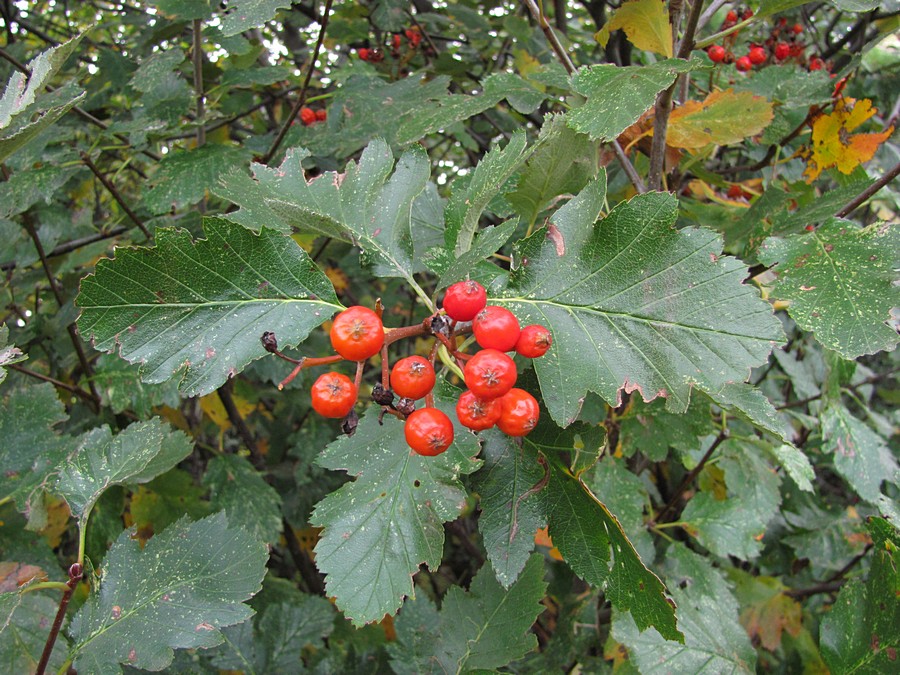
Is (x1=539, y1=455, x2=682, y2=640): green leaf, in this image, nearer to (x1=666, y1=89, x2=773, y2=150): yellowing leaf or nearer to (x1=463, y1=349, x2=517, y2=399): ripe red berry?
(x1=463, y1=349, x2=517, y2=399): ripe red berry

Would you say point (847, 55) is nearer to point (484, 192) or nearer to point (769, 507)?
point (769, 507)

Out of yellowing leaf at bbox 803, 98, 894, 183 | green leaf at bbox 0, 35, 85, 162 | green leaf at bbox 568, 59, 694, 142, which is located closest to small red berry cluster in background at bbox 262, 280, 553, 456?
green leaf at bbox 568, 59, 694, 142

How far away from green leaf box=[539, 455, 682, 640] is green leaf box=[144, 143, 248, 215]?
1.58 meters

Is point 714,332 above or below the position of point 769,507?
above

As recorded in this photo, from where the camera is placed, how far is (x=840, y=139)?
81.7 inches

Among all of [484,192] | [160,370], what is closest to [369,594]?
[160,370]

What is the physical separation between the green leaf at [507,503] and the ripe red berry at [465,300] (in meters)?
0.33

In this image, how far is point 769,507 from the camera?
2.28 meters

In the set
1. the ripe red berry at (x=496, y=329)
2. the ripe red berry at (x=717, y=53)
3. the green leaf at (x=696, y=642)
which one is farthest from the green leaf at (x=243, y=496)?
the ripe red berry at (x=717, y=53)

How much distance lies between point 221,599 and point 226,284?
806 millimetres

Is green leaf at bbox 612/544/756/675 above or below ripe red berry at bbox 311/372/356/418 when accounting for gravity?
below

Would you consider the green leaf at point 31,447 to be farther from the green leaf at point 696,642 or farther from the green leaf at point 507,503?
the green leaf at point 696,642

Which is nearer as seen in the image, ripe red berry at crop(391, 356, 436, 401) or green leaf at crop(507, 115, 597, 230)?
ripe red berry at crop(391, 356, 436, 401)

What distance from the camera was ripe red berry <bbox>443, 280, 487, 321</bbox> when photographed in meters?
1.07
